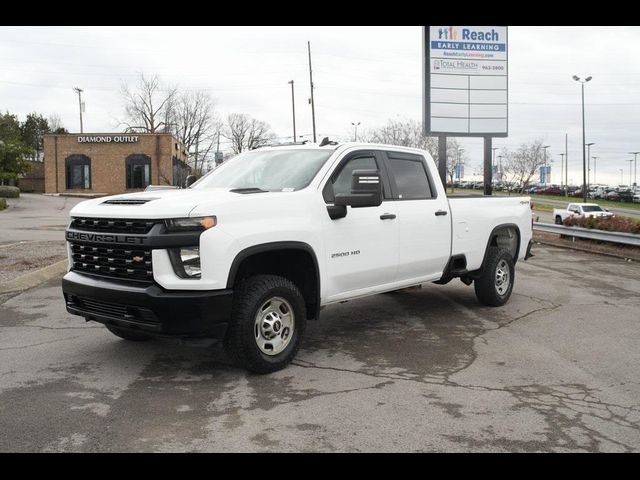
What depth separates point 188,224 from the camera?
4.75 metres

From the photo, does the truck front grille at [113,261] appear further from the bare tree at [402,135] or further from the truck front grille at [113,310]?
the bare tree at [402,135]

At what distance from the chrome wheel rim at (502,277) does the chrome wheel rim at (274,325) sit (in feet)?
12.8

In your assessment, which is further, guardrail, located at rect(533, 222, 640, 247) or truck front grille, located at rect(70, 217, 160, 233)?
guardrail, located at rect(533, 222, 640, 247)

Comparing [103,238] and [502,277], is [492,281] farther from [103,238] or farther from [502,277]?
[103,238]

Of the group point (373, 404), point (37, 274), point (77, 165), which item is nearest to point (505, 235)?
point (373, 404)

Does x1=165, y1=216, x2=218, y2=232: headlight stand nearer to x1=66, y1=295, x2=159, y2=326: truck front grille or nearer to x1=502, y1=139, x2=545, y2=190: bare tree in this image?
x1=66, y1=295, x2=159, y2=326: truck front grille

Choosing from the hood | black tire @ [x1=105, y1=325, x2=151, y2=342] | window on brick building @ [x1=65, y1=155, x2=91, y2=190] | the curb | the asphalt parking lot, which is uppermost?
window on brick building @ [x1=65, y1=155, x2=91, y2=190]

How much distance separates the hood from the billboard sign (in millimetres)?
14464

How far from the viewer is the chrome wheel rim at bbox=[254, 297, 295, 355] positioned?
5.20m

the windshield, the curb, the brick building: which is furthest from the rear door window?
the brick building

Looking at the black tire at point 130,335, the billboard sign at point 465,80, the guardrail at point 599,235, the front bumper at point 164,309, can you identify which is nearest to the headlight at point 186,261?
the front bumper at point 164,309

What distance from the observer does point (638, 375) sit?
5.31 meters
